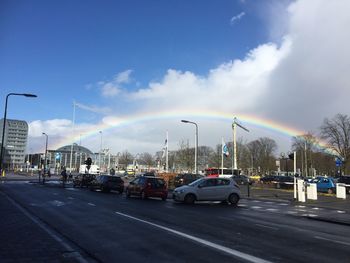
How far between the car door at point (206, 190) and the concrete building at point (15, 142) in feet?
272

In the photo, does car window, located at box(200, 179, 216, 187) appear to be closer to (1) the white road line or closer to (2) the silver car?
(2) the silver car

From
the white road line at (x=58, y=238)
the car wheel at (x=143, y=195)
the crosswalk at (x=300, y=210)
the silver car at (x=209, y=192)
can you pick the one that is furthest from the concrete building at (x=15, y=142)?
the white road line at (x=58, y=238)

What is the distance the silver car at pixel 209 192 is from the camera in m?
26.5

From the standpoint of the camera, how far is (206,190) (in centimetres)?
2678

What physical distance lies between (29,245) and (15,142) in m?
123

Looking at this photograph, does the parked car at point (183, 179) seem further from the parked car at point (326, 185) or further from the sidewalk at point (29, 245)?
the sidewalk at point (29, 245)

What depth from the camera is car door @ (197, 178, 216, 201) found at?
87.7 ft

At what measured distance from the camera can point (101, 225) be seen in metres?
14.1

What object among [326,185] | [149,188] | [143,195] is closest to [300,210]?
[149,188]

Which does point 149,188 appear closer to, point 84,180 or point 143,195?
point 143,195

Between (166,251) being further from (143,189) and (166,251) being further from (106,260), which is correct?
(143,189)

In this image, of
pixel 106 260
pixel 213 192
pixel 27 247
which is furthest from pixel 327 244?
pixel 213 192

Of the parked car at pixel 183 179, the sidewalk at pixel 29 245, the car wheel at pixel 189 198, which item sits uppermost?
the parked car at pixel 183 179

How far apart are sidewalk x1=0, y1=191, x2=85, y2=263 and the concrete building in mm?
92419
